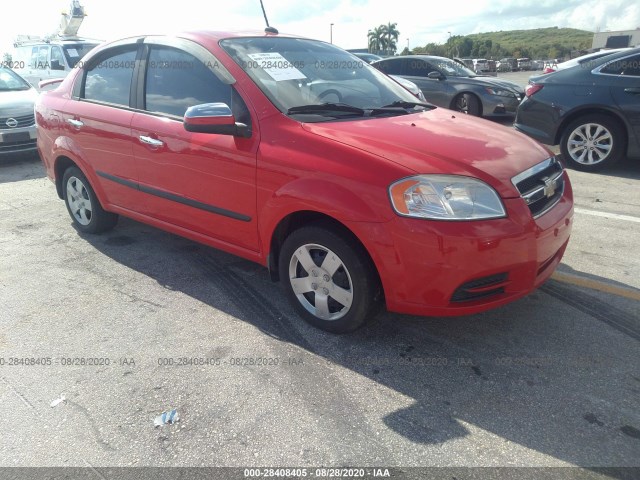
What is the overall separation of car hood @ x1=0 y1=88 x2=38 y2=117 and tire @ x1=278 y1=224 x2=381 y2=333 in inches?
277

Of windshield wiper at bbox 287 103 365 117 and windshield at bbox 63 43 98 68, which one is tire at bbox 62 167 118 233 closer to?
windshield wiper at bbox 287 103 365 117

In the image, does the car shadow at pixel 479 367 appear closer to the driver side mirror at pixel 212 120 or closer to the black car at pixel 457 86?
the driver side mirror at pixel 212 120

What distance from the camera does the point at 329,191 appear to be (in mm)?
2693

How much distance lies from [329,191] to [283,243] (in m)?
0.58

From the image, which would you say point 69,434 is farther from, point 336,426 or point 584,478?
point 584,478

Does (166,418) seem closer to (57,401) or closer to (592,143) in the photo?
(57,401)

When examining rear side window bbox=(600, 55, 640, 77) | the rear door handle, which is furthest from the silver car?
rear side window bbox=(600, 55, 640, 77)

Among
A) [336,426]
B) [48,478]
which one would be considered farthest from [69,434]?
[336,426]

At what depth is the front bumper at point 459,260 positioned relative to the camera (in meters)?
2.48

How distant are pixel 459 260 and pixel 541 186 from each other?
2.56 ft

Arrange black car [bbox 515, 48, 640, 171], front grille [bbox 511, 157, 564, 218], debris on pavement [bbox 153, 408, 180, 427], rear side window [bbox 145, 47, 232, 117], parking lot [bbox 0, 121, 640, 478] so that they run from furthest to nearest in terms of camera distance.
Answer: black car [bbox 515, 48, 640, 171], rear side window [bbox 145, 47, 232, 117], front grille [bbox 511, 157, 564, 218], debris on pavement [bbox 153, 408, 180, 427], parking lot [bbox 0, 121, 640, 478]

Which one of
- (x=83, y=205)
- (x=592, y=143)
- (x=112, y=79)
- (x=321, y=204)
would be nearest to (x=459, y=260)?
(x=321, y=204)

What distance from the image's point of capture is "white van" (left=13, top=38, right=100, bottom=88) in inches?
454

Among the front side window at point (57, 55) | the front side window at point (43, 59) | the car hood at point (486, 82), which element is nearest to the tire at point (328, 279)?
the car hood at point (486, 82)
